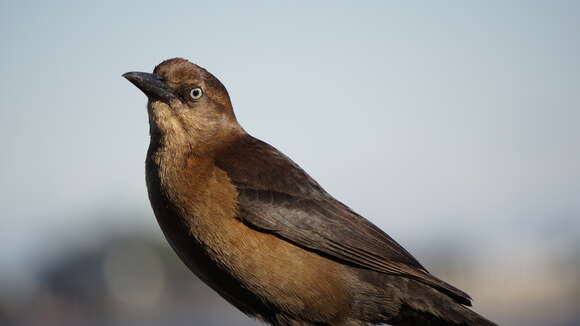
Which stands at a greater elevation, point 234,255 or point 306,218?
point 306,218

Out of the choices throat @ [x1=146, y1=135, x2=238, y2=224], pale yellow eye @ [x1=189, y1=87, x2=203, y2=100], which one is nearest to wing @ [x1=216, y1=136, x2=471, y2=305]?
throat @ [x1=146, y1=135, x2=238, y2=224]

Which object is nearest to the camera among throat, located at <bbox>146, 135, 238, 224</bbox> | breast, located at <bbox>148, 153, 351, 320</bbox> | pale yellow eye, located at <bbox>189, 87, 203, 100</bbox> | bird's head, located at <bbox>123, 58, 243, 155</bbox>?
breast, located at <bbox>148, 153, 351, 320</bbox>

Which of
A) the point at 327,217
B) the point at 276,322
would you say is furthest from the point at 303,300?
the point at 327,217

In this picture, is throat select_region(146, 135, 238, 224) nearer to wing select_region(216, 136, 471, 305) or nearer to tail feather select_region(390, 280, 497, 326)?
wing select_region(216, 136, 471, 305)

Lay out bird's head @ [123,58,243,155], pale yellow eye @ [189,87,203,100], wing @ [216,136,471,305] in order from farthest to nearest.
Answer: pale yellow eye @ [189,87,203,100]
bird's head @ [123,58,243,155]
wing @ [216,136,471,305]

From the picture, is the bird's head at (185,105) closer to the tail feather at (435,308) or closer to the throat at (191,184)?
the throat at (191,184)

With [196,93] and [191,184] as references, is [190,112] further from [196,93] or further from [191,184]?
[191,184]

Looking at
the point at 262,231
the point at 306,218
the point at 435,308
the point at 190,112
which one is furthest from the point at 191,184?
the point at 435,308

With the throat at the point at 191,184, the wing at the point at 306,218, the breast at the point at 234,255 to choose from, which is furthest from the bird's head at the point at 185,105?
the breast at the point at 234,255
